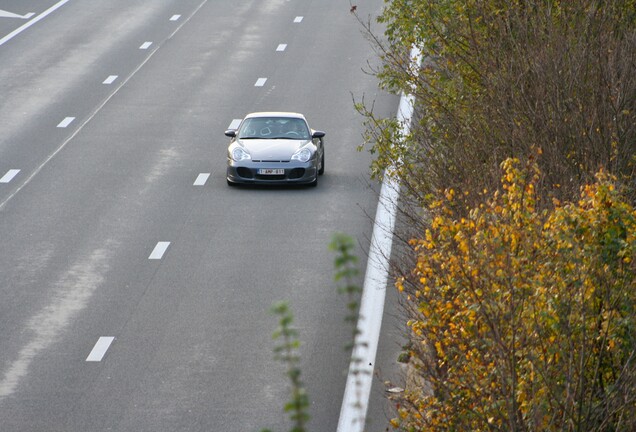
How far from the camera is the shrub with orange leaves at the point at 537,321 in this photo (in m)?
8.61

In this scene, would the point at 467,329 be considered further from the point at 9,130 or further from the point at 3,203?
the point at 9,130

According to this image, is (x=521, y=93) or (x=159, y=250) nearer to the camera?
(x=521, y=93)

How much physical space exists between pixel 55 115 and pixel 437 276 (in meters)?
24.1

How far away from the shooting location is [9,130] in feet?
102

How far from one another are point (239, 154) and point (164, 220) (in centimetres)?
314

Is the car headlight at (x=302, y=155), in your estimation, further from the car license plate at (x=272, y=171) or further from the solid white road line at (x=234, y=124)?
the solid white road line at (x=234, y=124)

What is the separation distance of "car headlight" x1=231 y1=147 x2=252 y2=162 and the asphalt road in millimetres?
725

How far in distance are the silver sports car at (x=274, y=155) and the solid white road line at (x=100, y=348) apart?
9.27 m

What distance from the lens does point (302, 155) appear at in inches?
1037

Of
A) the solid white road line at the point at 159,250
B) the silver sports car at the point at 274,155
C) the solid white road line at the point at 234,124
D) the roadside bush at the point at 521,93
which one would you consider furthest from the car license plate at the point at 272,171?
the roadside bush at the point at 521,93

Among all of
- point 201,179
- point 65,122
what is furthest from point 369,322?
point 65,122

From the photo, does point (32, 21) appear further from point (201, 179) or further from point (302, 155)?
point (302, 155)

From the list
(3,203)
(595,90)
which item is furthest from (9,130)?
(595,90)

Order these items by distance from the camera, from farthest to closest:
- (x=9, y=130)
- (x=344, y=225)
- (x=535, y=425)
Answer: (x=9, y=130), (x=344, y=225), (x=535, y=425)
